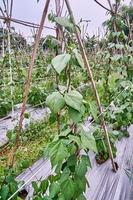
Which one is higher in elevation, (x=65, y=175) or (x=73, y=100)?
(x=73, y=100)

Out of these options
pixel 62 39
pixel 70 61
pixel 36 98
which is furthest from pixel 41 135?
pixel 70 61

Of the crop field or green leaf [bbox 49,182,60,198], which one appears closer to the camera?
the crop field

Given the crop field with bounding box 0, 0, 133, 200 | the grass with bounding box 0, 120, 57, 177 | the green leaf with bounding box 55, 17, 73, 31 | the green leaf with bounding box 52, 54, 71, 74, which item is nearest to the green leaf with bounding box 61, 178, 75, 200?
the crop field with bounding box 0, 0, 133, 200

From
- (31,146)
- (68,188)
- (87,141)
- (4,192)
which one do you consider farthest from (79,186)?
(31,146)

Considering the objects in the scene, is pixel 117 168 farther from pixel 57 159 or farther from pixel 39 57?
pixel 39 57

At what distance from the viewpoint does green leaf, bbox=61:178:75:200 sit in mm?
1288

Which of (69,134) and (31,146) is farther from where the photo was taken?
(31,146)

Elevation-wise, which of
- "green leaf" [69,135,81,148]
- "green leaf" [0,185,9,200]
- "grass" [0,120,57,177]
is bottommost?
"grass" [0,120,57,177]

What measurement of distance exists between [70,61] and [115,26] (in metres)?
1.93

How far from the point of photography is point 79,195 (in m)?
1.35

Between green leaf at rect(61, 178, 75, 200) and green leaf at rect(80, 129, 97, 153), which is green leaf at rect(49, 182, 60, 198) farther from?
green leaf at rect(80, 129, 97, 153)

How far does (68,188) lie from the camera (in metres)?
1.29

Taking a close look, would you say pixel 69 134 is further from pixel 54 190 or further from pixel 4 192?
pixel 4 192

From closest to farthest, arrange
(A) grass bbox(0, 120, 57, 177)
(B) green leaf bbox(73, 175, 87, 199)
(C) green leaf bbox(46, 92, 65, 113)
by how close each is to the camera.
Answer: (C) green leaf bbox(46, 92, 65, 113) → (B) green leaf bbox(73, 175, 87, 199) → (A) grass bbox(0, 120, 57, 177)
